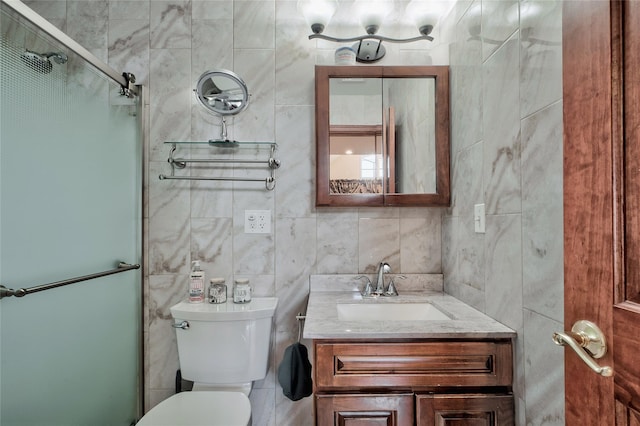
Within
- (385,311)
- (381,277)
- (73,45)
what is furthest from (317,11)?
(385,311)

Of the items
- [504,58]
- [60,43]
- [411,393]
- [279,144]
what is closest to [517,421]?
[411,393]

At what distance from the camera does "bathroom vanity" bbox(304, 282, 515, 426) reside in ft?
3.24

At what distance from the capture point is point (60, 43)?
1.15 metres

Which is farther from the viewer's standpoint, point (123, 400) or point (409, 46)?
point (409, 46)

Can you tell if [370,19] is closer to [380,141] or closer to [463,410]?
[380,141]

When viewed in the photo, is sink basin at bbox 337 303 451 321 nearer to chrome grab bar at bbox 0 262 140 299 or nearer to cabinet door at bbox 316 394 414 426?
cabinet door at bbox 316 394 414 426

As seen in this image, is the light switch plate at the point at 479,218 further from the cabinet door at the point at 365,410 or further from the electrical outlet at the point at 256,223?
the electrical outlet at the point at 256,223

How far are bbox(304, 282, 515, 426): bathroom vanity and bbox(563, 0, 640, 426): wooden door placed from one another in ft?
1.26

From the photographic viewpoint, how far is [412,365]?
1.01 m

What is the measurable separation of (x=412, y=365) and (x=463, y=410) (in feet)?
0.64

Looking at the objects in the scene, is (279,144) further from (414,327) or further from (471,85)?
(414,327)

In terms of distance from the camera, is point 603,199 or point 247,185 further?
point 247,185

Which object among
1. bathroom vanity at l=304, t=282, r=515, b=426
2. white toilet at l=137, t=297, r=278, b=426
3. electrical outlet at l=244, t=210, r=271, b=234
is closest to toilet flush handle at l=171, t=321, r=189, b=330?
white toilet at l=137, t=297, r=278, b=426

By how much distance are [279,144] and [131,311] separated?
1049mm
